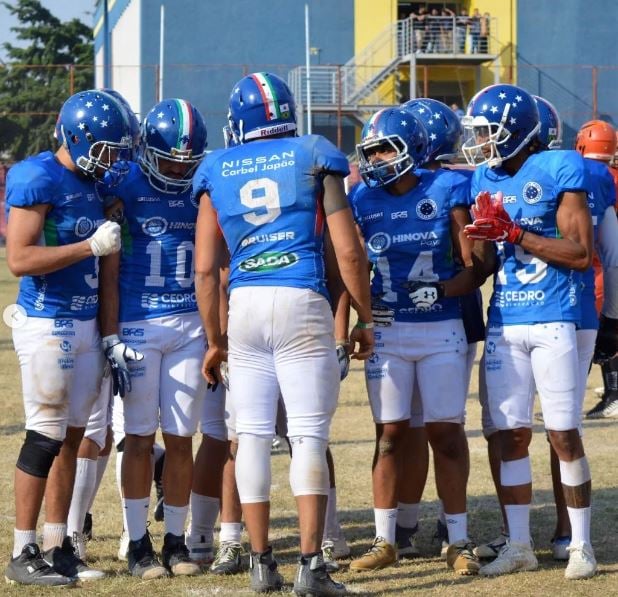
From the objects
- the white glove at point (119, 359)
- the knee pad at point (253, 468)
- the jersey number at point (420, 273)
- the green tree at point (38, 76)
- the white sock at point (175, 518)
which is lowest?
the white sock at point (175, 518)

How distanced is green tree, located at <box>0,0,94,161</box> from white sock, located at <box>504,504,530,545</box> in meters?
37.4

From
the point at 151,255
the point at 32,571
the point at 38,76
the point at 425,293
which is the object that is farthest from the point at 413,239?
the point at 38,76

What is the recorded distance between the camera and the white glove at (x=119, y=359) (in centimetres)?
526

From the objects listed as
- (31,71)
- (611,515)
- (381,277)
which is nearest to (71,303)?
(381,277)

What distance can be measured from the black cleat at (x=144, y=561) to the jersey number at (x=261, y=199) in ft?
5.20

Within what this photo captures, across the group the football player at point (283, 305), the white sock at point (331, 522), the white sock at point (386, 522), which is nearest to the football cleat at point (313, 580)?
the football player at point (283, 305)

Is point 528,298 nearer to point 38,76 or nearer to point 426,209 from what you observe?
point 426,209

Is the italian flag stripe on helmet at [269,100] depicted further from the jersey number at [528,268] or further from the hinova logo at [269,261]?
the jersey number at [528,268]

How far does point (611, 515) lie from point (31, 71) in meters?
51.3

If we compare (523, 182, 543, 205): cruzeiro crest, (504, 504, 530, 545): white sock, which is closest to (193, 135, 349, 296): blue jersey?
(523, 182, 543, 205): cruzeiro crest

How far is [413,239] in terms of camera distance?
18.2 ft

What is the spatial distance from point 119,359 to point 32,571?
0.99 meters

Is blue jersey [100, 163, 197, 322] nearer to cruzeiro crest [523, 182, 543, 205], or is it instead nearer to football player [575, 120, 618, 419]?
cruzeiro crest [523, 182, 543, 205]

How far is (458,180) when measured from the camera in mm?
5621
